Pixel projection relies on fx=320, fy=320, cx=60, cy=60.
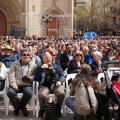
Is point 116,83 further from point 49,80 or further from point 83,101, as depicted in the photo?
point 49,80

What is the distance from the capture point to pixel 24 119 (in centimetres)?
668

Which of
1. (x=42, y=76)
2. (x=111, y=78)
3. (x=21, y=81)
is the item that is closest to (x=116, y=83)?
(x=111, y=78)

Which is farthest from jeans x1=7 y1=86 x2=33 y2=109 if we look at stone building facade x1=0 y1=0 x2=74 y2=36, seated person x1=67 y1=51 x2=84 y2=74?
stone building facade x1=0 y1=0 x2=74 y2=36

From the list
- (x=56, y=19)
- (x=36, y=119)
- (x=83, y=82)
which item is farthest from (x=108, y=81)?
(x=56, y=19)

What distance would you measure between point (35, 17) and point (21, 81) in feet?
85.0

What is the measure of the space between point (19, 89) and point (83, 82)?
5.64ft

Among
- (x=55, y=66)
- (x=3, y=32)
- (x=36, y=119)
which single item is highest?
(x=3, y=32)

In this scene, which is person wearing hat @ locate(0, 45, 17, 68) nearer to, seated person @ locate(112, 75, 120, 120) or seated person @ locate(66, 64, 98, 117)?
seated person @ locate(66, 64, 98, 117)

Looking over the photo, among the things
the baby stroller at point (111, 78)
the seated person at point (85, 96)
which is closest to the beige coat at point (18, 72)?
the seated person at point (85, 96)

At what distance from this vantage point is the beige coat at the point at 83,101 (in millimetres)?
5891

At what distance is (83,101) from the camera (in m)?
5.91

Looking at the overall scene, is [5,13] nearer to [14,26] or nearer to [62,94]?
[14,26]

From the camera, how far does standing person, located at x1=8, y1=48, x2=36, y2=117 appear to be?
6824 mm

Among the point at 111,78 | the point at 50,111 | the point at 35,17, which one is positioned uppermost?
the point at 35,17
